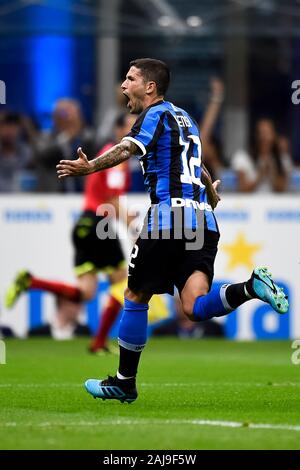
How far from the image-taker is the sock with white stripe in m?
8.27

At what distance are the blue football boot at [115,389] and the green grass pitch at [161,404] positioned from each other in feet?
0.24

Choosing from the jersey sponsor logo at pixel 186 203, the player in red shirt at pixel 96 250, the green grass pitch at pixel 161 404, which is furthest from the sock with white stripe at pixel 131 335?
the player in red shirt at pixel 96 250

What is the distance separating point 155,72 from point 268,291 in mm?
1776

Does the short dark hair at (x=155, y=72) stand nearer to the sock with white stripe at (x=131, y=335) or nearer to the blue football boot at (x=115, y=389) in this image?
the sock with white stripe at (x=131, y=335)

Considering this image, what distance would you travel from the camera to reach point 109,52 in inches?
681

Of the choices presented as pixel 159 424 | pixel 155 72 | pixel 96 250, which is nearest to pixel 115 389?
pixel 159 424

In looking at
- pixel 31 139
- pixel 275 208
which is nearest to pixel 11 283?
pixel 31 139

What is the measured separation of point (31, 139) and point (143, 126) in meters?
8.99

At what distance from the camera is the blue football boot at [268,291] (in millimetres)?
7660

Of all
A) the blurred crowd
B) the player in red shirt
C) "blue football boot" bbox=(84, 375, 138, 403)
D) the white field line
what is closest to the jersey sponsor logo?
"blue football boot" bbox=(84, 375, 138, 403)

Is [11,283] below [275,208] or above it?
below

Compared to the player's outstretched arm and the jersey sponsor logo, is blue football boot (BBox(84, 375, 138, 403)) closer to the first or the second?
the jersey sponsor logo

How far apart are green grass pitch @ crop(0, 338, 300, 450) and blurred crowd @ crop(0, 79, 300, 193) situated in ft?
11.4
